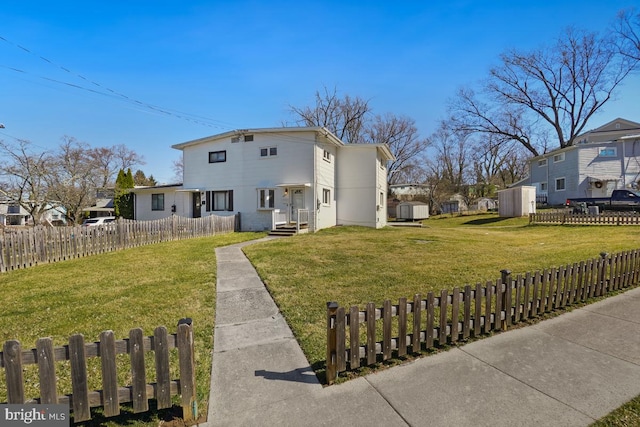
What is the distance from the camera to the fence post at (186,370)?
2615 mm

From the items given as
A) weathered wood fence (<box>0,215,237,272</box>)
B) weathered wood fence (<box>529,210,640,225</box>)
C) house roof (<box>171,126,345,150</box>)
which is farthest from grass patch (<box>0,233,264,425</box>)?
weathered wood fence (<box>529,210,640,225</box>)

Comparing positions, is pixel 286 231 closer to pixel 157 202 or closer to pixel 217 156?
pixel 217 156

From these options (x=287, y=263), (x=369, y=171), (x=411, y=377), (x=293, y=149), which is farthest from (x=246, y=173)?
(x=411, y=377)

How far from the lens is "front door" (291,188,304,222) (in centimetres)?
1831

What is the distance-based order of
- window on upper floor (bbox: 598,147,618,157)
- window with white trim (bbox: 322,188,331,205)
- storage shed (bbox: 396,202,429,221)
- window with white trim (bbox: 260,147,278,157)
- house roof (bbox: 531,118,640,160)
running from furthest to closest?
house roof (bbox: 531,118,640,160)
storage shed (bbox: 396,202,429,221)
window on upper floor (bbox: 598,147,618,157)
window with white trim (bbox: 322,188,331,205)
window with white trim (bbox: 260,147,278,157)

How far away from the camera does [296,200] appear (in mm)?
18469

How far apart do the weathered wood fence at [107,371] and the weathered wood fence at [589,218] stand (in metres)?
22.3

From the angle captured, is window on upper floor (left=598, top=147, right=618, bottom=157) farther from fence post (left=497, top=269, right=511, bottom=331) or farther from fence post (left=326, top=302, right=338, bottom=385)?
fence post (left=326, top=302, right=338, bottom=385)

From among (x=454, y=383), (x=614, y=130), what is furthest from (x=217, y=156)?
(x=614, y=130)

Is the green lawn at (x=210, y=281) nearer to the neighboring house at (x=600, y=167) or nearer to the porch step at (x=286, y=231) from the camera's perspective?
the porch step at (x=286, y=231)

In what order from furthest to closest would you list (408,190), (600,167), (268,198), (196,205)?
(408,190)
(600,167)
(196,205)
(268,198)

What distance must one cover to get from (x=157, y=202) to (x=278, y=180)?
10918 millimetres

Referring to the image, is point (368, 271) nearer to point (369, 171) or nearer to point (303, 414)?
point (303, 414)

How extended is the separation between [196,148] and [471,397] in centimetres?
2169
